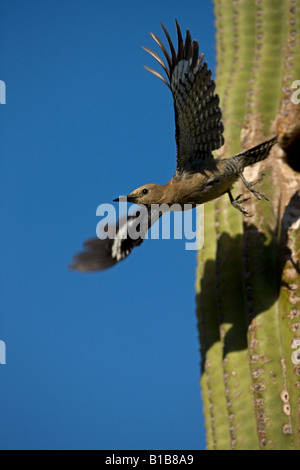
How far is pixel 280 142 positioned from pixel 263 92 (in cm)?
38

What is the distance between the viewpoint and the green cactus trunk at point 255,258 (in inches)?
160

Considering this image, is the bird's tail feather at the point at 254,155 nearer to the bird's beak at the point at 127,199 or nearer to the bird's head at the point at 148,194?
the bird's head at the point at 148,194

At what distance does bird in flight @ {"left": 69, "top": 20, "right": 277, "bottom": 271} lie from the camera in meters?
3.56

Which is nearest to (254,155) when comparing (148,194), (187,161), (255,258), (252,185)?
(252,185)

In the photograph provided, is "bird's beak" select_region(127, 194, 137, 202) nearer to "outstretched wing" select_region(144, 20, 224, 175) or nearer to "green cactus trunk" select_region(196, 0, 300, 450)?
"outstretched wing" select_region(144, 20, 224, 175)

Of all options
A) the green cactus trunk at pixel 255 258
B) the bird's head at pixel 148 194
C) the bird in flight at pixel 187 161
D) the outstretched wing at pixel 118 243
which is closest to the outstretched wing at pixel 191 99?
the bird in flight at pixel 187 161

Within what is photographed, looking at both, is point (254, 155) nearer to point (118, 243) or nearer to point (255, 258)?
point (255, 258)

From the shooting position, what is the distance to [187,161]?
12.9 ft

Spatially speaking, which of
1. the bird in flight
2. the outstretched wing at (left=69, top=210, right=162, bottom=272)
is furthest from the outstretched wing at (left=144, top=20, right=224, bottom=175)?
the outstretched wing at (left=69, top=210, right=162, bottom=272)

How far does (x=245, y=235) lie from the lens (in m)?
4.39

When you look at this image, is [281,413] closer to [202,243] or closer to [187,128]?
[202,243]

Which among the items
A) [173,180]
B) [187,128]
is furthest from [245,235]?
[187,128]

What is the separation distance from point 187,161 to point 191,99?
0.41 metres

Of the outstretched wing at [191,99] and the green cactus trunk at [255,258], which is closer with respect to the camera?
the outstretched wing at [191,99]
